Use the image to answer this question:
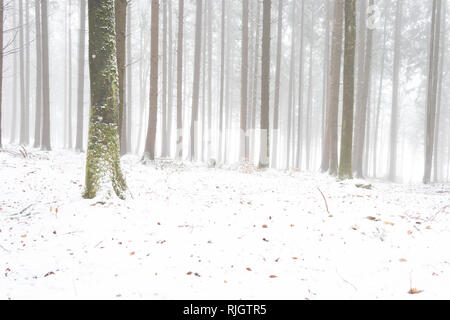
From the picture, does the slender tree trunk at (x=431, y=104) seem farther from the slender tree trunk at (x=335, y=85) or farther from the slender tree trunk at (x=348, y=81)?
the slender tree trunk at (x=348, y=81)

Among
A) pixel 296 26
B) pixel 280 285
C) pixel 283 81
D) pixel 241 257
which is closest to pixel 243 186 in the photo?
pixel 241 257

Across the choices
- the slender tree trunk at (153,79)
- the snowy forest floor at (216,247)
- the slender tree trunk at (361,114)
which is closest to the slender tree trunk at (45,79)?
the slender tree trunk at (153,79)

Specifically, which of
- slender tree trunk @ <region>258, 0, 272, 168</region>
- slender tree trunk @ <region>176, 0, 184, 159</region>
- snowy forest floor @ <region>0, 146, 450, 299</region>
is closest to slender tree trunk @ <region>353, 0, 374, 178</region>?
slender tree trunk @ <region>258, 0, 272, 168</region>

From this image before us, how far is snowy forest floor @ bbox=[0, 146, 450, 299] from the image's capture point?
3137 millimetres

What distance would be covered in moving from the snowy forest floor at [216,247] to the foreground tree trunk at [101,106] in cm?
56

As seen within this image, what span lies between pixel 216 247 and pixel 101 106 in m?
3.68

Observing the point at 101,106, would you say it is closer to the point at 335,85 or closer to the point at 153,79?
the point at 153,79

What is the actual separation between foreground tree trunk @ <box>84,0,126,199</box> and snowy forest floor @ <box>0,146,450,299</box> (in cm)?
56

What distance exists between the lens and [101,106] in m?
5.54

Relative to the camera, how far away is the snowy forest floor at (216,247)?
123 inches

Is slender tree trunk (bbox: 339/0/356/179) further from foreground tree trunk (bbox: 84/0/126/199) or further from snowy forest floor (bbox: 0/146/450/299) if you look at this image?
foreground tree trunk (bbox: 84/0/126/199)

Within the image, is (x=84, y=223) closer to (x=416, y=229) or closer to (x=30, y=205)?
(x=30, y=205)

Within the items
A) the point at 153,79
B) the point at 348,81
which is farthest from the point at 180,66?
the point at 348,81

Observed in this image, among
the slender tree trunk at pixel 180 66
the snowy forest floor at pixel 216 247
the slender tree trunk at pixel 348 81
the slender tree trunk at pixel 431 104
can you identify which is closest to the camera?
the snowy forest floor at pixel 216 247
